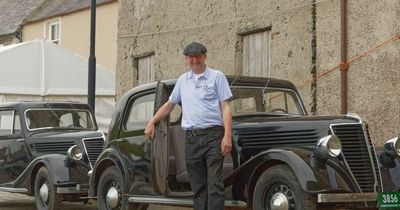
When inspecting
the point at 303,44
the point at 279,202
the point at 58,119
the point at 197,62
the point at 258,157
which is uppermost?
the point at 303,44

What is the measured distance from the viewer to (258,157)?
6.63 metres

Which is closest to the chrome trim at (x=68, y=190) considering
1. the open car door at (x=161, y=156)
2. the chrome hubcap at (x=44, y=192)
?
the chrome hubcap at (x=44, y=192)

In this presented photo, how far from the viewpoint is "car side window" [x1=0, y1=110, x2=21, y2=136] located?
36.6 ft

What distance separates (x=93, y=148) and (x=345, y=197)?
15.7 ft

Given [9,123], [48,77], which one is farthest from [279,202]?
[48,77]

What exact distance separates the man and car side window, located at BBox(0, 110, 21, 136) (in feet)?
16.9

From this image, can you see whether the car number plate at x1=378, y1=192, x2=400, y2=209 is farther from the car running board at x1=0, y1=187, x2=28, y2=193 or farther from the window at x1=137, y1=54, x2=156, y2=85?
the window at x1=137, y1=54, x2=156, y2=85

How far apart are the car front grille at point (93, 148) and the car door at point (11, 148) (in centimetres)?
124

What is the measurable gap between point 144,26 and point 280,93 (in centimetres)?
867

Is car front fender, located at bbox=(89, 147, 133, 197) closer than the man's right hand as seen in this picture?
No

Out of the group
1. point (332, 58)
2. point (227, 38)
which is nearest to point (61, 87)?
point (227, 38)

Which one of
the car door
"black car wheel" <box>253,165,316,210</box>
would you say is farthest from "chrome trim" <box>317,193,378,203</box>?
the car door

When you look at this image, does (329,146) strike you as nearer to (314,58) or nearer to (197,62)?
(197,62)

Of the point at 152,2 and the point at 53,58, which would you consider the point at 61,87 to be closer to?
the point at 53,58
